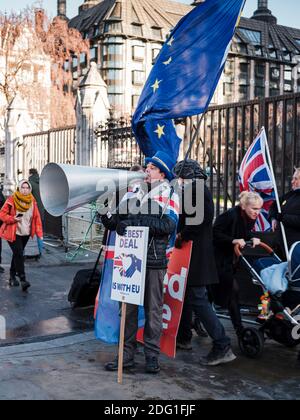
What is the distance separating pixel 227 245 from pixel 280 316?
34.6 inches

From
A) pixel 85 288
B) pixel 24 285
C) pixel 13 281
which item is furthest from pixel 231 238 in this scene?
pixel 13 281

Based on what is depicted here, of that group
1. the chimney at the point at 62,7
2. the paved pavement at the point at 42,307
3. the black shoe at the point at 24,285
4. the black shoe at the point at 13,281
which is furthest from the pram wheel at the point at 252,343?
the chimney at the point at 62,7

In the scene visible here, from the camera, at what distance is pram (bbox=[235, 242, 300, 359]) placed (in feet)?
17.7

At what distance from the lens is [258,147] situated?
25.5ft

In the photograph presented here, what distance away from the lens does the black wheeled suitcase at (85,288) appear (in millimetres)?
7703

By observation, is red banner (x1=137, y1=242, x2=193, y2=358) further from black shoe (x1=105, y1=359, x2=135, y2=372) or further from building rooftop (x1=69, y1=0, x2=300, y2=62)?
building rooftop (x1=69, y1=0, x2=300, y2=62)

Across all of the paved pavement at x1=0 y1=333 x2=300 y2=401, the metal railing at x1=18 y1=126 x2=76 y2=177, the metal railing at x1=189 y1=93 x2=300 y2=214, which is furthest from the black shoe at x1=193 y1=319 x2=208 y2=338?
the metal railing at x1=18 y1=126 x2=76 y2=177

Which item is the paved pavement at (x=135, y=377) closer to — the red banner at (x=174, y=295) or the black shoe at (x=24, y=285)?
the red banner at (x=174, y=295)

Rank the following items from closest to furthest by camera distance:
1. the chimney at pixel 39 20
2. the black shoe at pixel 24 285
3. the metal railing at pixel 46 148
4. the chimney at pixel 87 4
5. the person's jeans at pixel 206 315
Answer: the person's jeans at pixel 206 315
the black shoe at pixel 24 285
the metal railing at pixel 46 148
the chimney at pixel 39 20
the chimney at pixel 87 4

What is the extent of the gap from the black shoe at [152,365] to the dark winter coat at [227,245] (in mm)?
1084

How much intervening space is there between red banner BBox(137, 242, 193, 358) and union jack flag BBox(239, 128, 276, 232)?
2395mm

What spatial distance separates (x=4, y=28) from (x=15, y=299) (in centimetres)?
2115

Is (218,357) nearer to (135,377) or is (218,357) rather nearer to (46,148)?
(135,377)

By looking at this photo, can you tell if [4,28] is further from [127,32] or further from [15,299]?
[127,32]
